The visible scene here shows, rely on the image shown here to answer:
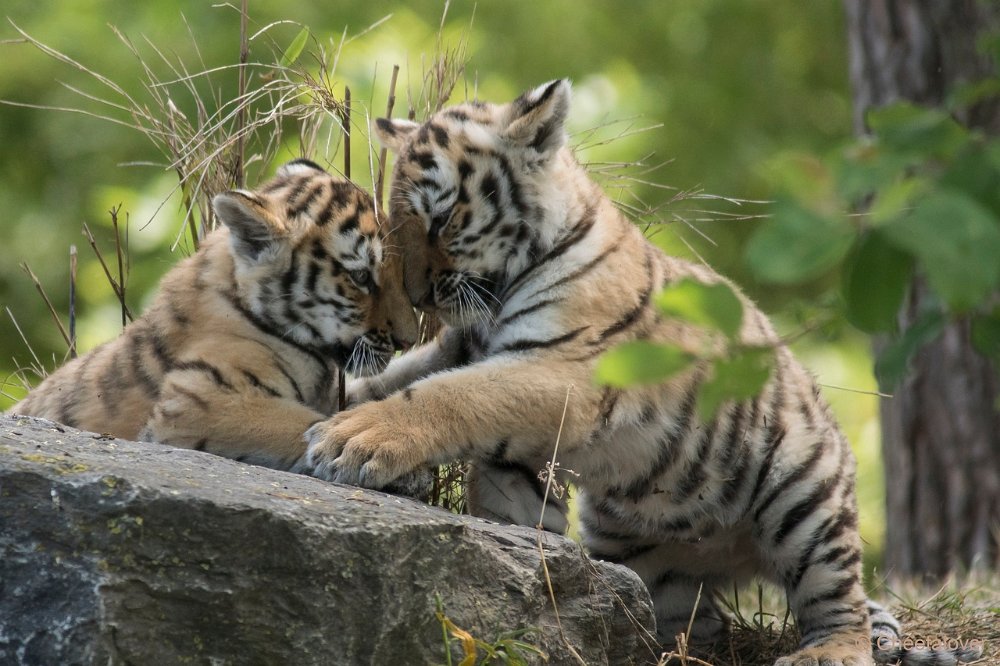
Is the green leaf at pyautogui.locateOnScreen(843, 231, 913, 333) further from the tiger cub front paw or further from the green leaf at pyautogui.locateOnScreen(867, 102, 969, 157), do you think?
the tiger cub front paw

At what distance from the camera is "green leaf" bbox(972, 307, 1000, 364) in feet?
5.05

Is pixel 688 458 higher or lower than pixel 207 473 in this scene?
lower

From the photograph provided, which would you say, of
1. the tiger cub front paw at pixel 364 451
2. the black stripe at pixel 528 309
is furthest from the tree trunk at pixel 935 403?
the tiger cub front paw at pixel 364 451

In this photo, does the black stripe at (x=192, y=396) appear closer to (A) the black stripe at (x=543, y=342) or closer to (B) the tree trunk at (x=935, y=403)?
(A) the black stripe at (x=543, y=342)

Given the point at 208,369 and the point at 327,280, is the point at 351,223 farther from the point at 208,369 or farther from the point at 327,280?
the point at 208,369

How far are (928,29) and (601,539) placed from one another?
13.5 feet

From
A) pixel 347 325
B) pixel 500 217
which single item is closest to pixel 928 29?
pixel 500 217

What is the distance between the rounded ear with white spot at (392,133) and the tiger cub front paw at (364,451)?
111cm

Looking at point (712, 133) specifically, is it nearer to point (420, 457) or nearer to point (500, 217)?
point (500, 217)

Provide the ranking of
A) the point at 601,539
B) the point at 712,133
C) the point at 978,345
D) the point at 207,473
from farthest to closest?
the point at 712,133, the point at 601,539, the point at 207,473, the point at 978,345

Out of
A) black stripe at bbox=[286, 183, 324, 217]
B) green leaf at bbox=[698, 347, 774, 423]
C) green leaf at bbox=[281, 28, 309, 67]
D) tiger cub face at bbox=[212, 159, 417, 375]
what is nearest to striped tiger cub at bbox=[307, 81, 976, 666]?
tiger cub face at bbox=[212, 159, 417, 375]

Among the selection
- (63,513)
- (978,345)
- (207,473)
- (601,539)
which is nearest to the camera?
(978,345)

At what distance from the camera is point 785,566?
3.75 meters

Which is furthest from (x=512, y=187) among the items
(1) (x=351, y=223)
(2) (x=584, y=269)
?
(1) (x=351, y=223)
